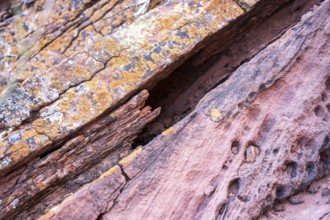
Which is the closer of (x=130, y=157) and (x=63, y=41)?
(x=130, y=157)

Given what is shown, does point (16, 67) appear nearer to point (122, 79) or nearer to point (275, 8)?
point (122, 79)

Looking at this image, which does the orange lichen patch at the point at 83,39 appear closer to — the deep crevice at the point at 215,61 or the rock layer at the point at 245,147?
the deep crevice at the point at 215,61

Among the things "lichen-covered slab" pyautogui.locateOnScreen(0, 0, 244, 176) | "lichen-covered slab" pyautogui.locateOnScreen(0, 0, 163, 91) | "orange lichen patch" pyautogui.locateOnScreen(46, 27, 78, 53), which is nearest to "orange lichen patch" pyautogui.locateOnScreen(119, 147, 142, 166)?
"lichen-covered slab" pyautogui.locateOnScreen(0, 0, 244, 176)

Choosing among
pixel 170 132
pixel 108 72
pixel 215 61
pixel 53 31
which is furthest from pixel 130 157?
pixel 53 31

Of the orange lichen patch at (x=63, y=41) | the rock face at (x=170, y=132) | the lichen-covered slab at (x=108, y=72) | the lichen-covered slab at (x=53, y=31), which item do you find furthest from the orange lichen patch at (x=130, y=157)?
the orange lichen patch at (x=63, y=41)

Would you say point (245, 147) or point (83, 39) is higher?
point (83, 39)

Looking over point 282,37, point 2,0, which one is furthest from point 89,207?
point 2,0

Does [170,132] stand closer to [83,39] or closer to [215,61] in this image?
[215,61]

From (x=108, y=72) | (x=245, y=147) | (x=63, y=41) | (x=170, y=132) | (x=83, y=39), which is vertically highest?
(x=63, y=41)
